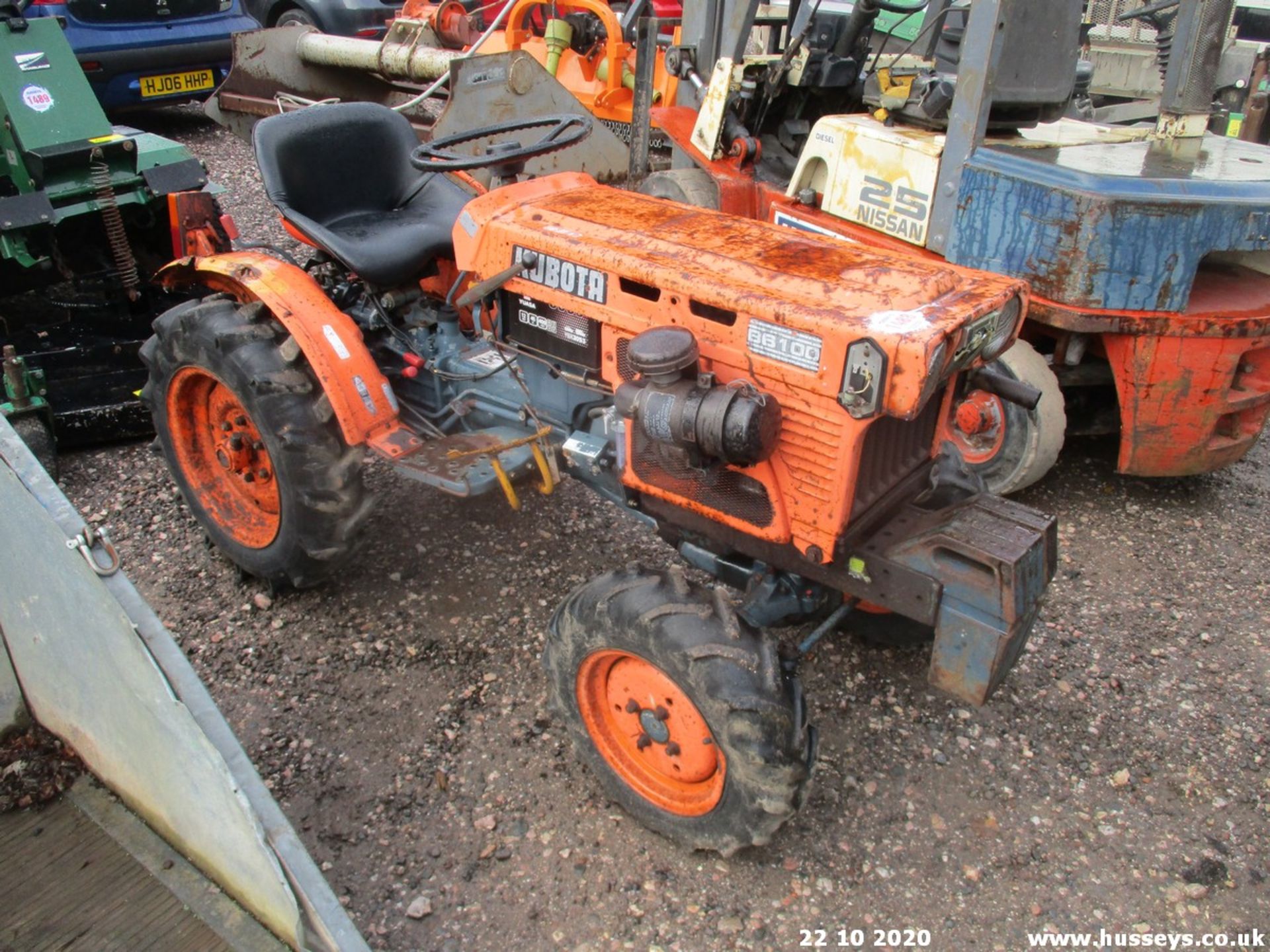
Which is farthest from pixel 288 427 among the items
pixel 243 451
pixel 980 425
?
pixel 980 425

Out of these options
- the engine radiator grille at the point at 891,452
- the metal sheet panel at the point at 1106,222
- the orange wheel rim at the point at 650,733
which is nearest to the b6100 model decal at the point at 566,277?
the engine radiator grille at the point at 891,452

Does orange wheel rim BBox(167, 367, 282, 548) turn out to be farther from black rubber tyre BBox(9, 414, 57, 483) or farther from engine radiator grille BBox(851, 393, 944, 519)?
engine radiator grille BBox(851, 393, 944, 519)

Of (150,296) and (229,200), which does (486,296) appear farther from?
(229,200)

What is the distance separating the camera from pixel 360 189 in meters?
3.41

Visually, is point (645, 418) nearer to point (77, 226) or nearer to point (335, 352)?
point (335, 352)

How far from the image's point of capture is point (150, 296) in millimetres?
4562

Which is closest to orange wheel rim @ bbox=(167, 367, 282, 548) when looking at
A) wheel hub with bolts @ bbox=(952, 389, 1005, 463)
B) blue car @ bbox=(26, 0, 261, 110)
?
wheel hub with bolts @ bbox=(952, 389, 1005, 463)

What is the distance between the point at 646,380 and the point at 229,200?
5523 mm

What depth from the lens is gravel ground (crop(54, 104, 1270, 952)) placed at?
229cm

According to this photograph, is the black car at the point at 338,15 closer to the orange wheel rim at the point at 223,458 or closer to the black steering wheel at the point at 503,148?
the orange wheel rim at the point at 223,458

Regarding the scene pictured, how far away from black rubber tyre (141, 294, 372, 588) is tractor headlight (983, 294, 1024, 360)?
5.61 ft

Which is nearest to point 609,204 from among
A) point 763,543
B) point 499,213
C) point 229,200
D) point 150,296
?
point 499,213

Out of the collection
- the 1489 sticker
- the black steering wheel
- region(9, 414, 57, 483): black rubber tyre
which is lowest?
region(9, 414, 57, 483): black rubber tyre

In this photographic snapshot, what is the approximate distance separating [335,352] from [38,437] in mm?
1484
